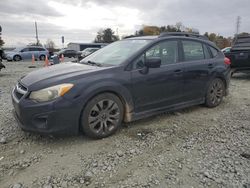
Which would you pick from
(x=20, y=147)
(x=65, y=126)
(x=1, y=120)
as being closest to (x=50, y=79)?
(x=65, y=126)

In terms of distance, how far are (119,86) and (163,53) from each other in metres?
1.22

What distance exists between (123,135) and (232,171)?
168 centimetres

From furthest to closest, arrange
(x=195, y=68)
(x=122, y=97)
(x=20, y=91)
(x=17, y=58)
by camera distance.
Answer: (x=17, y=58) → (x=195, y=68) → (x=122, y=97) → (x=20, y=91)

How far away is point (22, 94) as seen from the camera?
3.39 meters

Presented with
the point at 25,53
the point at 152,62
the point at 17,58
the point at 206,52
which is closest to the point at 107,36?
the point at 25,53

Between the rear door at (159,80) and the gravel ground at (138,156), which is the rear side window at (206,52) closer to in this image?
the rear door at (159,80)

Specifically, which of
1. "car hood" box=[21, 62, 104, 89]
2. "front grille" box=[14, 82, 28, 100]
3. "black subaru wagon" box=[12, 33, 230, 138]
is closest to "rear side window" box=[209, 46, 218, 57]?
"black subaru wagon" box=[12, 33, 230, 138]

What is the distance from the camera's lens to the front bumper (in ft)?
10.4

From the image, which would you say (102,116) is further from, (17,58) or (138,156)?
(17,58)

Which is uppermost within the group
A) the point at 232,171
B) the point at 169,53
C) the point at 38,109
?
the point at 169,53

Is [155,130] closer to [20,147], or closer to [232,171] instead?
[232,171]

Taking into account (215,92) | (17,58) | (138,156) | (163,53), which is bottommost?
(138,156)

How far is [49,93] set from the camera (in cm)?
322

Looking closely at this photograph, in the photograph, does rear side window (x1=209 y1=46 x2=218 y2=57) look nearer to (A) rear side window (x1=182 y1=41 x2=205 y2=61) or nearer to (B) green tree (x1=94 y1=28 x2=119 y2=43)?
(A) rear side window (x1=182 y1=41 x2=205 y2=61)
